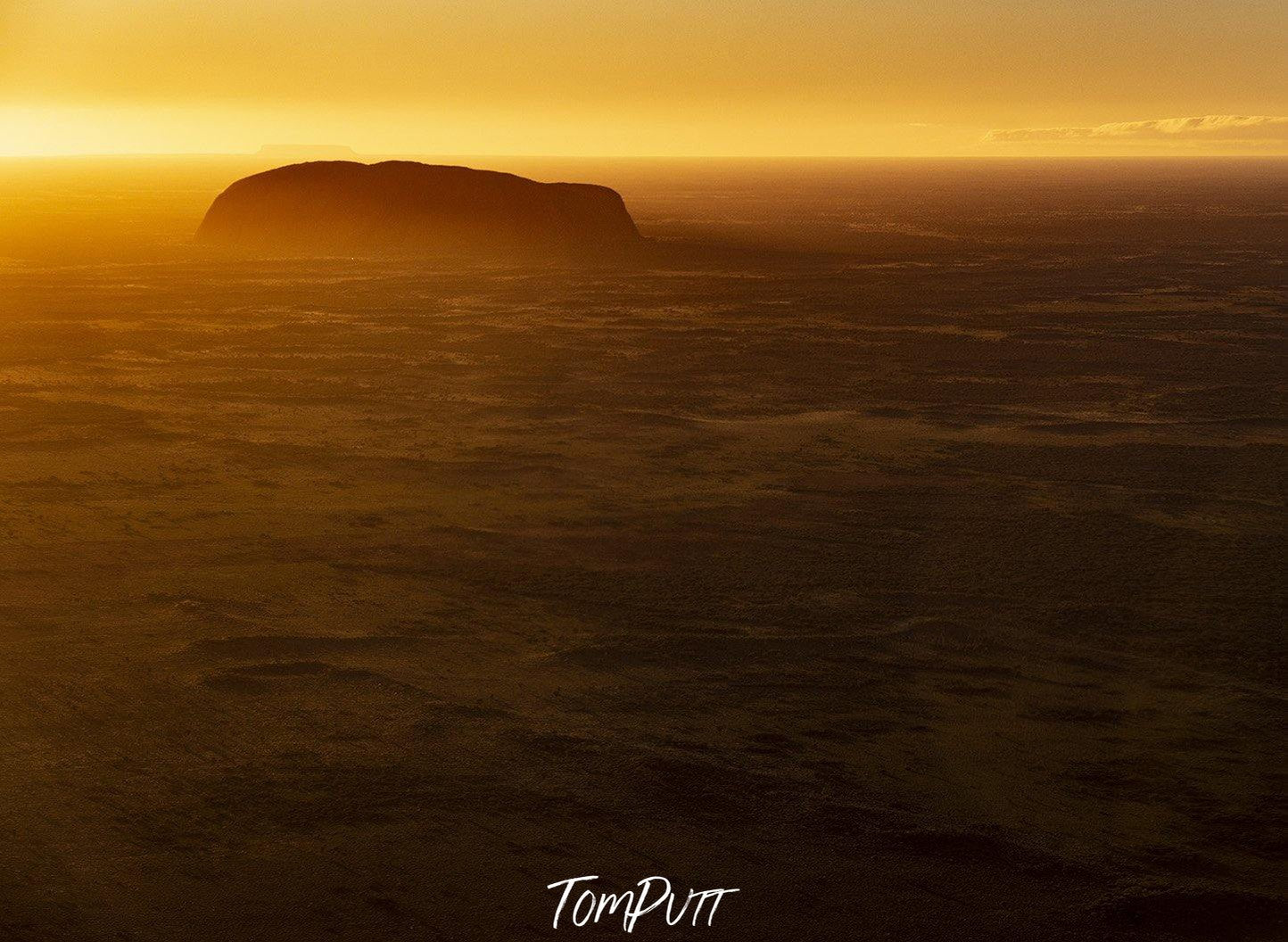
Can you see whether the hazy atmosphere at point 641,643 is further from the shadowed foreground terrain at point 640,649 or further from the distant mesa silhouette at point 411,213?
the distant mesa silhouette at point 411,213

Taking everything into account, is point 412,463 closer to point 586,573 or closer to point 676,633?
point 586,573

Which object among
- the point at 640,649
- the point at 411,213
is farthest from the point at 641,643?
→ the point at 411,213

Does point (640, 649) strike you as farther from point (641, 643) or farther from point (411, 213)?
point (411, 213)

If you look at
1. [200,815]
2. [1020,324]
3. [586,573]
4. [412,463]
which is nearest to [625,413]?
[412,463]

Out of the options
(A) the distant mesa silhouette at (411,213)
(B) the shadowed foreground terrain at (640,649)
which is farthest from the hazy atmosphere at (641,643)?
(A) the distant mesa silhouette at (411,213)

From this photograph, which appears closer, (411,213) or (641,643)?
(641,643)

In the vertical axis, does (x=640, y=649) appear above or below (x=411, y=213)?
below
